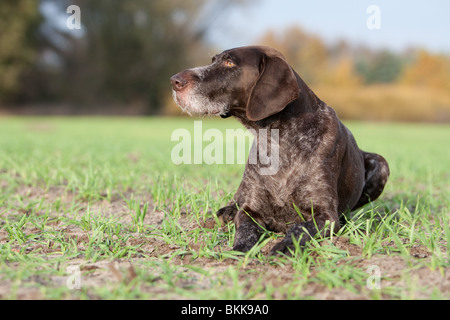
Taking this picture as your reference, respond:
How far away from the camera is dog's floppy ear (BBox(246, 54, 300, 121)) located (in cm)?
328

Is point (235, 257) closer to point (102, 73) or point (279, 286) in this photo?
point (279, 286)

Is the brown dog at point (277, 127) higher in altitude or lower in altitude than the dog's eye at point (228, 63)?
lower

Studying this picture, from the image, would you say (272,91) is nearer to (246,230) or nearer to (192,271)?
(246,230)

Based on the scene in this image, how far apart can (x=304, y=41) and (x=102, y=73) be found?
22.6 m

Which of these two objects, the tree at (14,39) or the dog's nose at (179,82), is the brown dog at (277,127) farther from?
the tree at (14,39)

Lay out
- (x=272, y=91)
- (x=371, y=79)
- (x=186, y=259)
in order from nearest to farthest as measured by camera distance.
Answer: (x=186, y=259), (x=272, y=91), (x=371, y=79)

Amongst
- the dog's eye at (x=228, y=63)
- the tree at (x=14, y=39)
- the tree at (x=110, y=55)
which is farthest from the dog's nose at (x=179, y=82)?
the tree at (x=110, y=55)

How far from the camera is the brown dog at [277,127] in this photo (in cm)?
332

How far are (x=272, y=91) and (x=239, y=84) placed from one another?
0.90 ft

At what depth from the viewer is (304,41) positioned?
50125 millimetres

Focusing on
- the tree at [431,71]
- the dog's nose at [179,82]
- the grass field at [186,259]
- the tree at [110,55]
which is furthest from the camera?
the tree at [431,71]

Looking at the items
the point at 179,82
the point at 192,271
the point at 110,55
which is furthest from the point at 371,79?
the point at 192,271

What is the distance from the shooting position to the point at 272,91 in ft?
10.8

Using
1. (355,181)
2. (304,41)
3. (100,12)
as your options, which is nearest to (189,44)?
(100,12)
